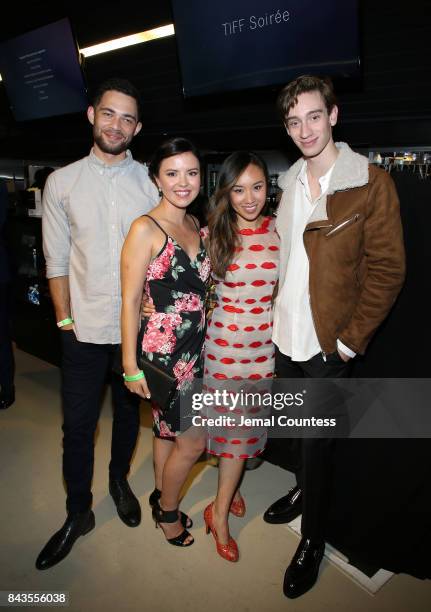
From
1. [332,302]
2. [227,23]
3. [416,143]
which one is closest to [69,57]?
[227,23]

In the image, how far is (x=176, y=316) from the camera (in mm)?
1777

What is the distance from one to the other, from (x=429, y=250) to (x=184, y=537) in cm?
172

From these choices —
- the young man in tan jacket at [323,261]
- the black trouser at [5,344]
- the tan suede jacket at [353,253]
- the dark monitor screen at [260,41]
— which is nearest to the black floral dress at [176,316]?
the young man in tan jacket at [323,261]

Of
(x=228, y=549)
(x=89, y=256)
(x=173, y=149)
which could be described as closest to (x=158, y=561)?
(x=228, y=549)

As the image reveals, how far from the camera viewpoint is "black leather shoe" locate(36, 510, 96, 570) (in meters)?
1.96

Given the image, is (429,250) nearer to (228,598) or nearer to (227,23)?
(228,598)

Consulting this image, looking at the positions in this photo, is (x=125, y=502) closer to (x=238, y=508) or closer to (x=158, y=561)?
(x=158, y=561)

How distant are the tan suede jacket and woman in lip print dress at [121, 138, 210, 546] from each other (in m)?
0.48

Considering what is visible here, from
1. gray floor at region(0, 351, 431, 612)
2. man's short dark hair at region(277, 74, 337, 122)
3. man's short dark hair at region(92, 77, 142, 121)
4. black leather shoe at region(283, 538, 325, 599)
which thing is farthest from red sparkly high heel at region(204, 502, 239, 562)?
man's short dark hair at region(92, 77, 142, 121)

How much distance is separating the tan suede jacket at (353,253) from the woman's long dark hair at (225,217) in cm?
33

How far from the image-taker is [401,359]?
6.56 ft

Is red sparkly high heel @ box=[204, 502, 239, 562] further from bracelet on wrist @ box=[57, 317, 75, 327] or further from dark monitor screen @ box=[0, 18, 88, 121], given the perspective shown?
dark monitor screen @ box=[0, 18, 88, 121]

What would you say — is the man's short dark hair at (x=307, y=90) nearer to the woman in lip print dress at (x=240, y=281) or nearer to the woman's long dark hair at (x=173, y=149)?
the woman in lip print dress at (x=240, y=281)

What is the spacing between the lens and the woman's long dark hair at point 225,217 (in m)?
1.82
